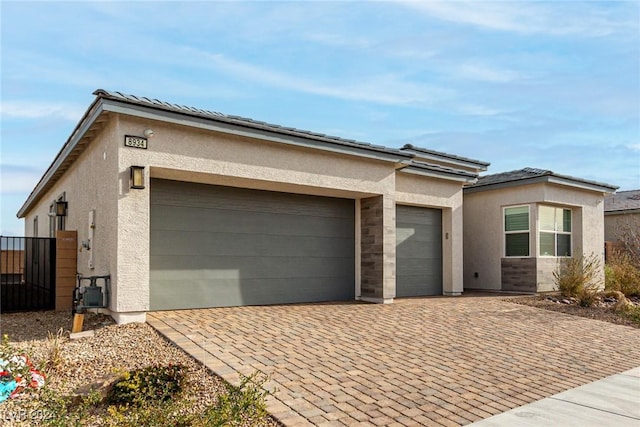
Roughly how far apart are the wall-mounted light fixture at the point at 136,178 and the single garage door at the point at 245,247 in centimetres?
130

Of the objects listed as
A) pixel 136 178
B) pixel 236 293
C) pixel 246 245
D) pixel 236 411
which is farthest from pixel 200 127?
pixel 236 411

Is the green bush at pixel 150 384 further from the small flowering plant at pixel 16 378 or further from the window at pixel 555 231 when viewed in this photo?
the window at pixel 555 231

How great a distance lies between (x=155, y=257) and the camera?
1023 centimetres

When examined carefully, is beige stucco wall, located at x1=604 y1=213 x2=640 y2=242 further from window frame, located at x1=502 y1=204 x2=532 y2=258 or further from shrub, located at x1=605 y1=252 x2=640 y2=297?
window frame, located at x1=502 y1=204 x2=532 y2=258

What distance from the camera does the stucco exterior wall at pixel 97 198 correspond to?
29.9 feet

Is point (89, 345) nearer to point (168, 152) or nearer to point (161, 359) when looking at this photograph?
point (161, 359)

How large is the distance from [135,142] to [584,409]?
7985 millimetres

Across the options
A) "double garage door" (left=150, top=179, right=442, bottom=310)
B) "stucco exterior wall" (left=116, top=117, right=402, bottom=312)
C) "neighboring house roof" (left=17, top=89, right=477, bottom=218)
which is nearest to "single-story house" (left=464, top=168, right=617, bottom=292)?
"neighboring house roof" (left=17, top=89, right=477, bottom=218)

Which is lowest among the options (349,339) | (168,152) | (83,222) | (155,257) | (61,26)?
(349,339)

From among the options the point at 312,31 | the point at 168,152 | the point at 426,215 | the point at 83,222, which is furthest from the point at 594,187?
the point at 83,222

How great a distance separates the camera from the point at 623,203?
2812 cm

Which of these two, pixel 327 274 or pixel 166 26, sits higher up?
pixel 166 26

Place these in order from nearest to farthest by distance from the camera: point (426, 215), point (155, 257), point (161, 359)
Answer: point (161, 359)
point (155, 257)
point (426, 215)

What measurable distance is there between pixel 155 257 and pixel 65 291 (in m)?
3.40
